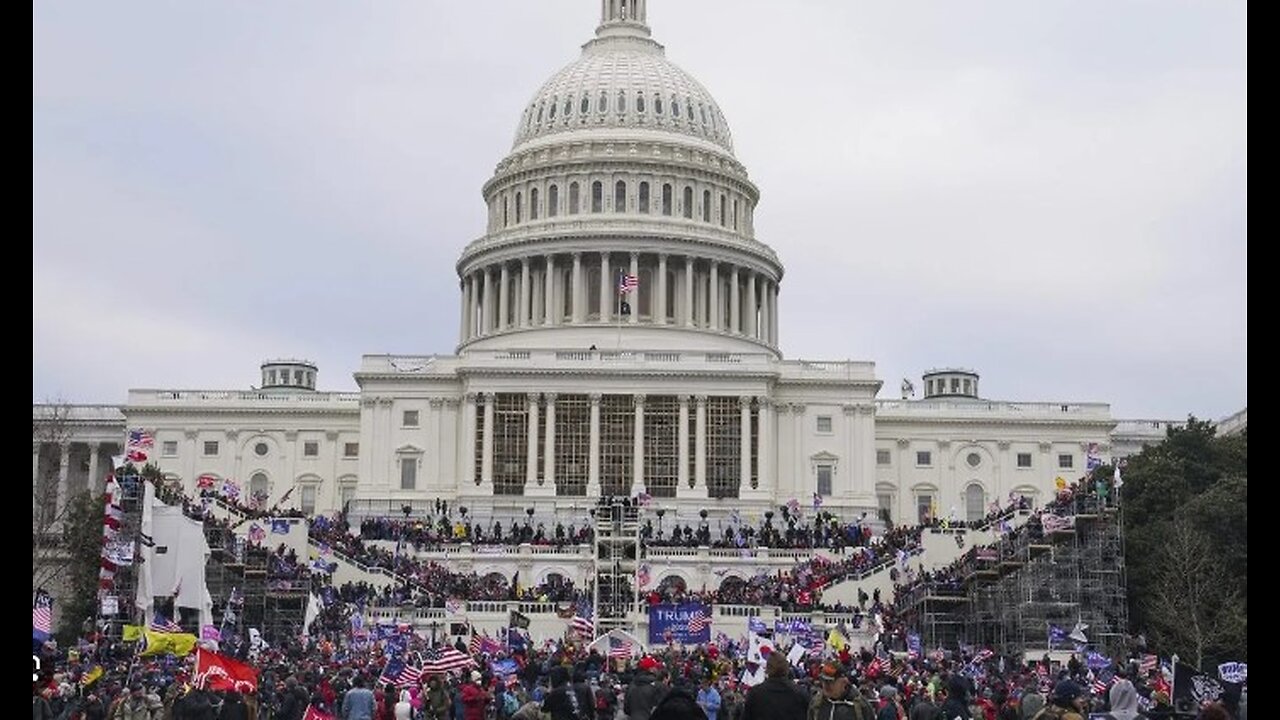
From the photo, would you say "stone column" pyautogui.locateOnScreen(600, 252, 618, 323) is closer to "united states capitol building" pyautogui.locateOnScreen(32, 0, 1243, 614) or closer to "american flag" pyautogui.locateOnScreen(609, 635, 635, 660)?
"united states capitol building" pyautogui.locateOnScreen(32, 0, 1243, 614)

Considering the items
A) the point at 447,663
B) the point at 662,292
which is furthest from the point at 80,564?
the point at 662,292

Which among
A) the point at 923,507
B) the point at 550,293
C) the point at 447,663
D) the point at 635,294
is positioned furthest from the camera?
the point at 550,293

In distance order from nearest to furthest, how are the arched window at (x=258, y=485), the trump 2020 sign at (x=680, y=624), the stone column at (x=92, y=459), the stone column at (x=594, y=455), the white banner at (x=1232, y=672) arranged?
the white banner at (x=1232, y=672)
the trump 2020 sign at (x=680, y=624)
the stone column at (x=594, y=455)
the arched window at (x=258, y=485)
the stone column at (x=92, y=459)

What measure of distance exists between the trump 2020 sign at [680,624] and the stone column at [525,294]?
219ft

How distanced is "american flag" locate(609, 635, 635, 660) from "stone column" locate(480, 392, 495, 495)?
188ft

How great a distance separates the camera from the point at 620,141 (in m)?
132

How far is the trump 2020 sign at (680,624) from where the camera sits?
57.7 meters

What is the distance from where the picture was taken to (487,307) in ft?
426

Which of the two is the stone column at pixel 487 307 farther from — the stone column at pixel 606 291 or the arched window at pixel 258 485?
the arched window at pixel 258 485

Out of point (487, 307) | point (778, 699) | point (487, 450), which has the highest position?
point (487, 307)

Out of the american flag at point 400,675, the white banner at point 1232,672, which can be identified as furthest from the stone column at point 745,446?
the white banner at point 1232,672

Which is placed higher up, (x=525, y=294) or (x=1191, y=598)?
(x=525, y=294)

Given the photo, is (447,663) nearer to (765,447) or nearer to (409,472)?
(765,447)

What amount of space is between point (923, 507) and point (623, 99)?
120 feet
